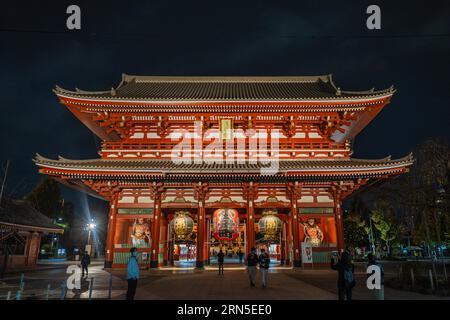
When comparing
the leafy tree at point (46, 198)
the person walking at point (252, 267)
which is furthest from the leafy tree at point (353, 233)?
the leafy tree at point (46, 198)

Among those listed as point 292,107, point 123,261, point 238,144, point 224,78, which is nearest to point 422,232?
point 292,107

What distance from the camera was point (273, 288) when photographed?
1274 centimetres

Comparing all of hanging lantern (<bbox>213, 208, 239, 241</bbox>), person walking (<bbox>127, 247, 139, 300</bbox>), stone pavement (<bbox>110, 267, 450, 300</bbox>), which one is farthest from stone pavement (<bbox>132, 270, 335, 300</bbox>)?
hanging lantern (<bbox>213, 208, 239, 241</bbox>)

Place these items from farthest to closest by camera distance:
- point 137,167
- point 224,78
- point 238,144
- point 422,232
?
point 224,78 < point 238,144 < point 137,167 < point 422,232

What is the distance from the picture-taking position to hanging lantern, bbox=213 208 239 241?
20331 millimetres

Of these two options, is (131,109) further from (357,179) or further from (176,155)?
(357,179)

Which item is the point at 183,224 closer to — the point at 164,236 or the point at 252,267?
the point at 164,236

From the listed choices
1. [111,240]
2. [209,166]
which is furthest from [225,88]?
[111,240]

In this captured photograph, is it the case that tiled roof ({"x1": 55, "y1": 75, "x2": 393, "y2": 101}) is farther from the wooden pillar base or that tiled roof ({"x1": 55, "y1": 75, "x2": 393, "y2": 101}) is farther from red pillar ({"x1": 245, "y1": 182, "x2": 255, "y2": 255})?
the wooden pillar base

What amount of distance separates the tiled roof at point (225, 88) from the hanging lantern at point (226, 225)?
9049 mm

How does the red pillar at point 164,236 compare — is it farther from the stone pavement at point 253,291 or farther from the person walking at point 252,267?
the person walking at point 252,267

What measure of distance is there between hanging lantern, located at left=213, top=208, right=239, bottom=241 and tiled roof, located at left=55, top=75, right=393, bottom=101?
9049mm

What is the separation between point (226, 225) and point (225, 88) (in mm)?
14151

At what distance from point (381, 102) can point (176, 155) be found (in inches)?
611
